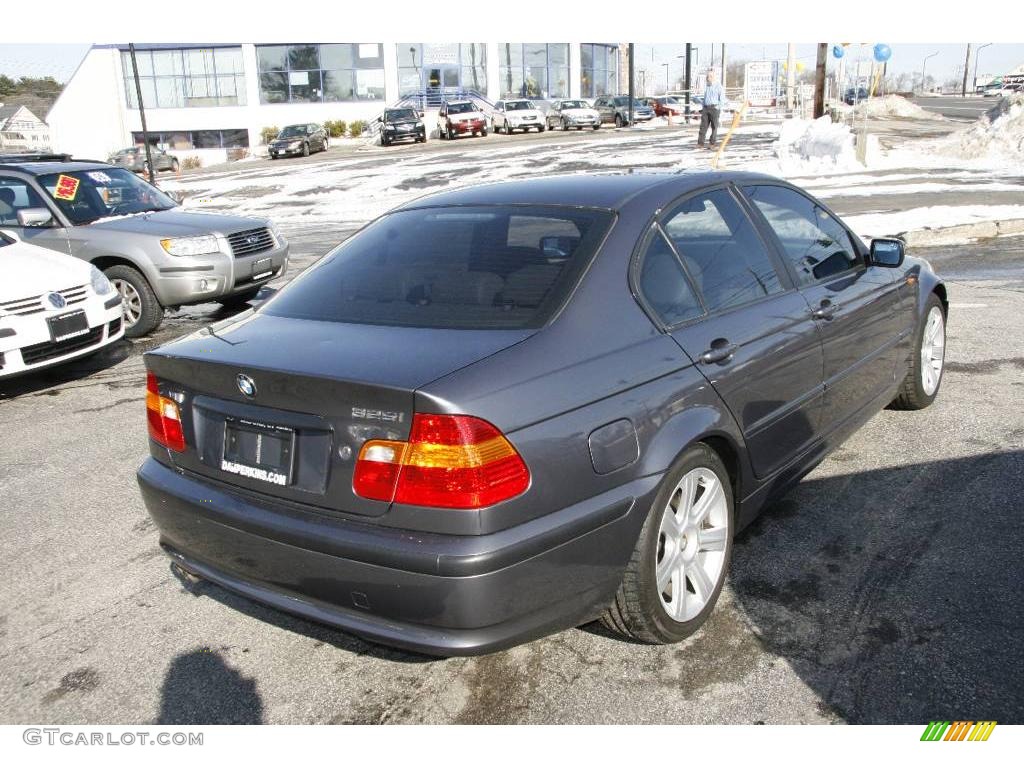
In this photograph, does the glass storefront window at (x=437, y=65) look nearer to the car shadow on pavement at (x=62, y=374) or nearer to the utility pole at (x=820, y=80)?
the utility pole at (x=820, y=80)

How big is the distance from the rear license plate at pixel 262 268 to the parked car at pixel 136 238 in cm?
1

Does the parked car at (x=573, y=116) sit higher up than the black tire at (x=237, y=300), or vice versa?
the parked car at (x=573, y=116)

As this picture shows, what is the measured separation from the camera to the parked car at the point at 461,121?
4175 centimetres

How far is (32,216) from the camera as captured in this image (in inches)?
343

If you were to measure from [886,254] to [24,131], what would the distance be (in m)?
65.9

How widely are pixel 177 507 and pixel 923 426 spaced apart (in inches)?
159

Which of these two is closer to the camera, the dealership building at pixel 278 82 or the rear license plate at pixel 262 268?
the rear license plate at pixel 262 268

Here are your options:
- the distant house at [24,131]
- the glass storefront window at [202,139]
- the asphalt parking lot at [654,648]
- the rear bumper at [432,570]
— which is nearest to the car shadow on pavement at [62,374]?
the asphalt parking lot at [654,648]

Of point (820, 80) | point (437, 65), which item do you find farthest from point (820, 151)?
point (437, 65)

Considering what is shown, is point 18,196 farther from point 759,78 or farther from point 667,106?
point 667,106

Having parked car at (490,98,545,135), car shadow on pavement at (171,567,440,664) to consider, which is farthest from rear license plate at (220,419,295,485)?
parked car at (490,98,545,135)

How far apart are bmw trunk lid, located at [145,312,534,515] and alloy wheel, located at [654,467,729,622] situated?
2.69 ft

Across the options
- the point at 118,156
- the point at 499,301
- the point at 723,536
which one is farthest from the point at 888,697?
the point at 118,156

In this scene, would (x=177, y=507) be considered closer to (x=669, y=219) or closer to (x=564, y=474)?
(x=564, y=474)
